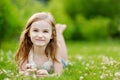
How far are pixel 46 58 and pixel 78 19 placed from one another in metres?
27.1

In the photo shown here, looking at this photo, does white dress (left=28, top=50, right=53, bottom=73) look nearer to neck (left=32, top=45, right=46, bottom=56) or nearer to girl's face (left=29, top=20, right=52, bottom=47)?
neck (left=32, top=45, right=46, bottom=56)

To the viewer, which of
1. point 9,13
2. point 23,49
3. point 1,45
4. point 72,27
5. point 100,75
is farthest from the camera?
point 72,27

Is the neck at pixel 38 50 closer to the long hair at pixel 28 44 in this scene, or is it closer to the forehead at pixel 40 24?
the long hair at pixel 28 44

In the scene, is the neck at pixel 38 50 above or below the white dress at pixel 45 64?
above

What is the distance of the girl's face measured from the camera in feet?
22.4

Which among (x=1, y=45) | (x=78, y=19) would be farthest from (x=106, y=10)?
(x=1, y=45)

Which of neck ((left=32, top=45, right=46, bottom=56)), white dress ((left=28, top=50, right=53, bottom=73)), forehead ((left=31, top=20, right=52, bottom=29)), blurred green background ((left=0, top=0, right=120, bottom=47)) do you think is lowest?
blurred green background ((left=0, top=0, right=120, bottom=47))

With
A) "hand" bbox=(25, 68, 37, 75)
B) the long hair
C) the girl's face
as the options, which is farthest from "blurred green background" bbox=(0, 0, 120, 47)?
→ "hand" bbox=(25, 68, 37, 75)

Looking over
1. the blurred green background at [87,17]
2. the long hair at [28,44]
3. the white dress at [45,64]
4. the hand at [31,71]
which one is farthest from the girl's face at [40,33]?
the blurred green background at [87,17]

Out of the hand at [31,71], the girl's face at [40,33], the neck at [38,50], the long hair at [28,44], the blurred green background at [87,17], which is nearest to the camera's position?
the hand at [31,71]

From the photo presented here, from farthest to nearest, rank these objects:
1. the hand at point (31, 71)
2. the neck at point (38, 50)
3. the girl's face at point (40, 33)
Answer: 1. the neck at point (38, 50)
2. the girl's face at point (40, 33)
3. the hand at point (31, 71)

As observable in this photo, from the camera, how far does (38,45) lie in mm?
6938

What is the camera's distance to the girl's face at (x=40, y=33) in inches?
268

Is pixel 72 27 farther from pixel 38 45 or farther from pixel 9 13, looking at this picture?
pixel 38 45
